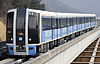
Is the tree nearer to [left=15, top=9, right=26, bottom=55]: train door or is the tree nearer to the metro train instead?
the metro train

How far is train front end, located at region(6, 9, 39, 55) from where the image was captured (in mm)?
16688

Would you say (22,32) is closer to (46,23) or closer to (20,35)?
(20,35)

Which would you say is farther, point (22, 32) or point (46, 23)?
point (46, 23)

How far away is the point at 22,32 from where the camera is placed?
16766 mm

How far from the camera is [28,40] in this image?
659 inches

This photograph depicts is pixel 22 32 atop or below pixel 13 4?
below

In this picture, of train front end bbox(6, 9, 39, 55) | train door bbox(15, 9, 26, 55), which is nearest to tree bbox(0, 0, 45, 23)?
train front end bbox(6, 9, 39, 55)

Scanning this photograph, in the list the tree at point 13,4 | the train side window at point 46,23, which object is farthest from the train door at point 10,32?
the tree at point 13,4

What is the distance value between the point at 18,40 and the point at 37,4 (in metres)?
58.0

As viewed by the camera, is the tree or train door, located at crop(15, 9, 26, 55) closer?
train door, located at crop(15, 9, 26, 55)

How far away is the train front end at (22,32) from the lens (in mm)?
16688

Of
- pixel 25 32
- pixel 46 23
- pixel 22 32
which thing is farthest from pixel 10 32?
pixel 46 23

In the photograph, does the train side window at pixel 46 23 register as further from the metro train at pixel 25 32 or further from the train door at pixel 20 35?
the train door at pixel 20 35

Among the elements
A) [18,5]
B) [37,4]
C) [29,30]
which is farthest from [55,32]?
[37,4]
